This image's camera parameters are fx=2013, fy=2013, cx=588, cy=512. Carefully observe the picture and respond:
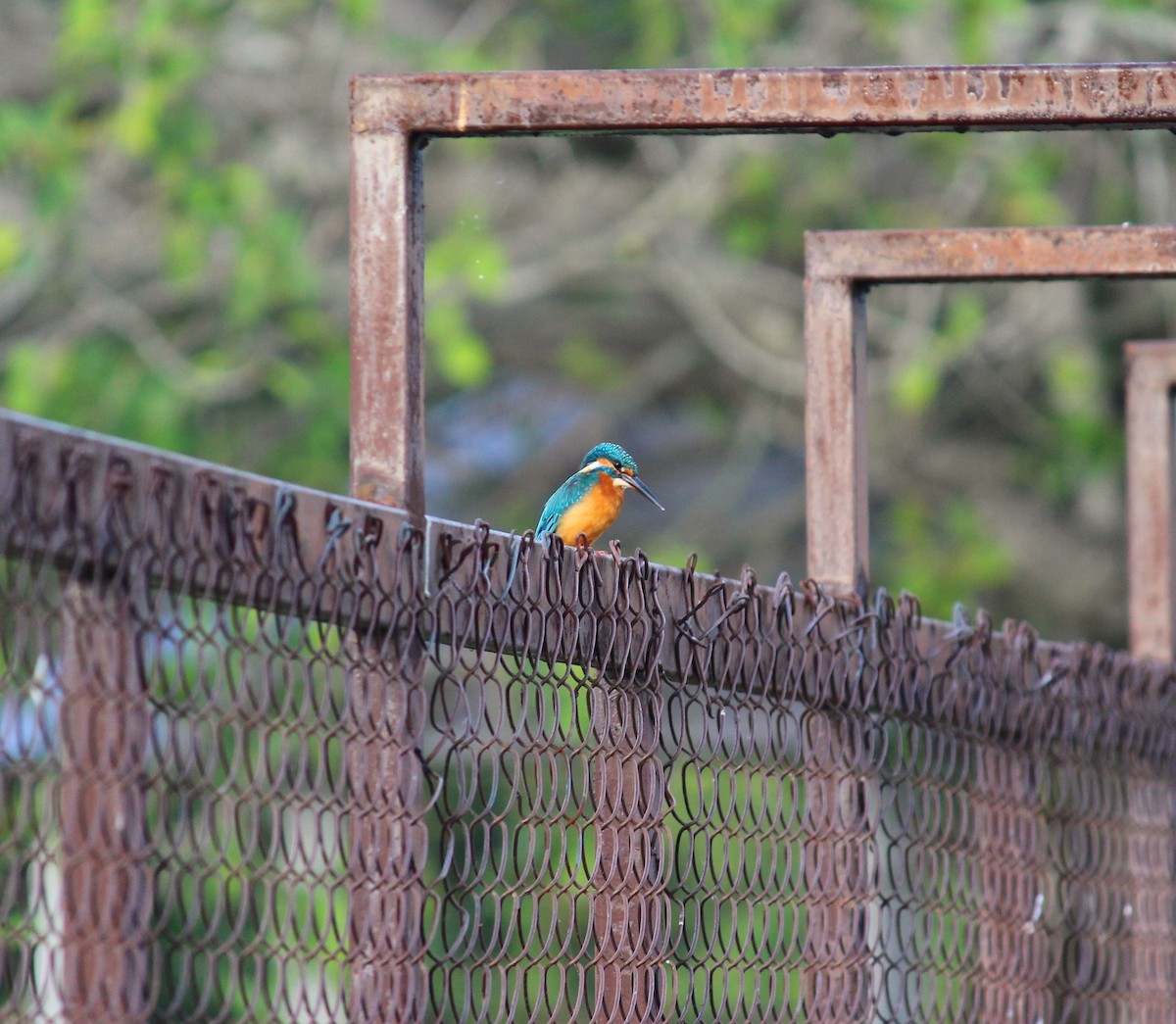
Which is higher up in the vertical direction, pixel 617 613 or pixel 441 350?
pixel 441 350

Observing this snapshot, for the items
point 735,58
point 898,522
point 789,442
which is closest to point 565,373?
point 789,442

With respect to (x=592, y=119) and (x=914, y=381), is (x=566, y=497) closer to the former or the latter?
(x=592, y=119)

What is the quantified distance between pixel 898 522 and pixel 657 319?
3.89 ft

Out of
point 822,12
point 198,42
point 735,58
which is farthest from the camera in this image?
point 822,12

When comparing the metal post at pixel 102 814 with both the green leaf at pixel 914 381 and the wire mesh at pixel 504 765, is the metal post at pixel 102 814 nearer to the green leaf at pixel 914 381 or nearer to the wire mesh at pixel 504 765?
the wire mesh at pixel 504 765

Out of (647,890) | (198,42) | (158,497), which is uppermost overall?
(198,42)

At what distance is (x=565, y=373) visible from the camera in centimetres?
752

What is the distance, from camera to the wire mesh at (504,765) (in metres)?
1.32

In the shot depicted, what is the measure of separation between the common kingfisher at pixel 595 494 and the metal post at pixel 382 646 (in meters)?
1.24

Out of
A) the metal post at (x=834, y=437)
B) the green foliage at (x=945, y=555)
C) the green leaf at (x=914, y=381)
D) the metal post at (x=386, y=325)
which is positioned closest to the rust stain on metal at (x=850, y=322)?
the metal post at (x=834, y=437)

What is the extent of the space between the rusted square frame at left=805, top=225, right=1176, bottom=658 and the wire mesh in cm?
15

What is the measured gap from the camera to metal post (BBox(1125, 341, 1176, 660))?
337 centimetres

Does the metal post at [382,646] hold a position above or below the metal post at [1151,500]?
below

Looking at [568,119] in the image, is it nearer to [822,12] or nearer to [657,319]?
[822,12]
